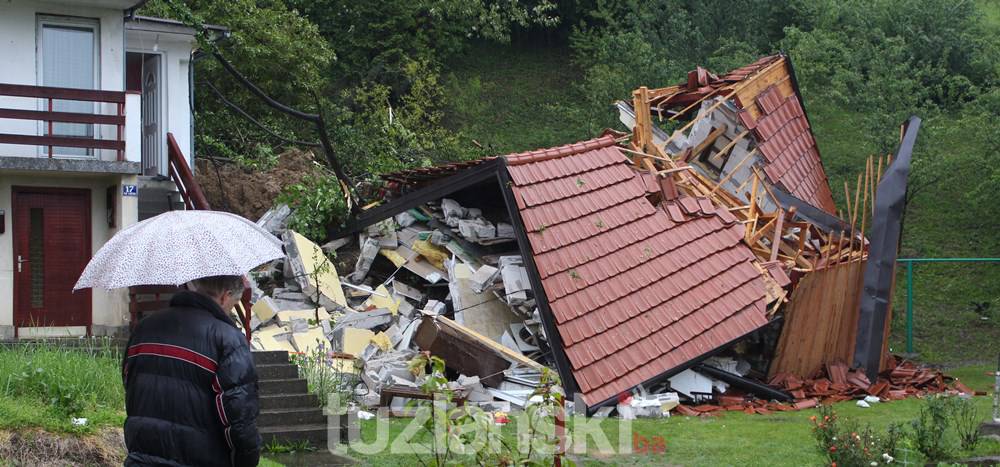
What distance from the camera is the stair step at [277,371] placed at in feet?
36.4

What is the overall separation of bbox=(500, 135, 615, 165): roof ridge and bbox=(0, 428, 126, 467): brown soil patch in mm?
6766

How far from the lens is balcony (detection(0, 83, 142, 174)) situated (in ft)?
44.3

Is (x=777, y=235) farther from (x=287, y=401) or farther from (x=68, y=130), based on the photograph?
(x=68, y=130)

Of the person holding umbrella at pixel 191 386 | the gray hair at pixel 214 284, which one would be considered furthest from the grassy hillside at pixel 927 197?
the person holding umbrella at pixel 191 386

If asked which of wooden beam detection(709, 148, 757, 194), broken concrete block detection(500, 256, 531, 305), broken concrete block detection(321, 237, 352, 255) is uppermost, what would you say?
wooden beam detection(709, 148, 757, 194)

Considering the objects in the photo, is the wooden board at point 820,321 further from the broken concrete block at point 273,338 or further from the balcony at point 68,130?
the balcony at point 68,130

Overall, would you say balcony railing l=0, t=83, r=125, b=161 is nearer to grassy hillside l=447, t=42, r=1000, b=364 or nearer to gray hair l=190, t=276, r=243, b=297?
gray hair l=190, t=276, r=243, b=297

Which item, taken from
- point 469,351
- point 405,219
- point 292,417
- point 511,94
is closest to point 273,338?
point 469,351

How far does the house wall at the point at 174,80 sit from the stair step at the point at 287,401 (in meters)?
6.96

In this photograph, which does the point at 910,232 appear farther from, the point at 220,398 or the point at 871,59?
the point at 220,398

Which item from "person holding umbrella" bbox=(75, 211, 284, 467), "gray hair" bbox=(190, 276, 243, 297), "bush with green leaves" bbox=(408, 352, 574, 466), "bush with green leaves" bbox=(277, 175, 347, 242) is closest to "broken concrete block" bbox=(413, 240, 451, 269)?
"bush with green leaves" bbox=(277, 175, 347, 242)

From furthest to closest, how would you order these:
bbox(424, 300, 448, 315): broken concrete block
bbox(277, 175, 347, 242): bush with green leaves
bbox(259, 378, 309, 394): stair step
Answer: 1. bbox(277, 175, 347, 242): bush with green leaves
2. bbox(424, 300, 448, 315): broken concrete block
3. bbox(259, 378, 309, 394): stair step

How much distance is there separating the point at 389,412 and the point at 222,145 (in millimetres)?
10682

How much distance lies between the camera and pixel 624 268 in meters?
13.9
